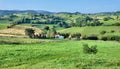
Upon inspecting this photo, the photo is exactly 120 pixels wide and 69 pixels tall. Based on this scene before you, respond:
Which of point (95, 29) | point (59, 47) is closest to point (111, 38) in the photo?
point (95, 29)

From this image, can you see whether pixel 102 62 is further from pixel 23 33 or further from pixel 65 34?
pixel 65 34

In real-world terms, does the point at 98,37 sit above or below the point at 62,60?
below

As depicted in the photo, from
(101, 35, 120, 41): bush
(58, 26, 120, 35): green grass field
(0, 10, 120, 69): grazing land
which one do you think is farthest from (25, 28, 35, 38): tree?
(58, 26, 120, 35): green grass field

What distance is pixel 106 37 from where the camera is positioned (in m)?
128

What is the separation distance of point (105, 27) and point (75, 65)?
406 ft

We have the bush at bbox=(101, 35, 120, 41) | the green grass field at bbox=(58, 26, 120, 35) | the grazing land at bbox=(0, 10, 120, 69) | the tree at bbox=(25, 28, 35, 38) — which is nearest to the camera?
the grazing land at bbox=(0, 10, 120, 69)

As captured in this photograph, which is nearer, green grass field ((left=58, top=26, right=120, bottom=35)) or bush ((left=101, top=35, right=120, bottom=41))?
bush ((left=101, top=35, right=120, bottom=41))

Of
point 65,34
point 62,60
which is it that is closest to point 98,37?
point 65,34

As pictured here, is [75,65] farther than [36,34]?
No

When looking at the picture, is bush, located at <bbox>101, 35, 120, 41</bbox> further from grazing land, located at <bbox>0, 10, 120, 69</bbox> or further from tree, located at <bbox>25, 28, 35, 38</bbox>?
tree, located at <bbox>25, 28, 35, 38</bbox>

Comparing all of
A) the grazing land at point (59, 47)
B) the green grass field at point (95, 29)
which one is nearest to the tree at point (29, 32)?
the grazing land at point (59, 47)

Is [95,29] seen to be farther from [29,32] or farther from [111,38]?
[29,32]

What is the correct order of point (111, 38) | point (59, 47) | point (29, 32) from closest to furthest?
point (59, 47) → point (29, 32) → point (111, 38)

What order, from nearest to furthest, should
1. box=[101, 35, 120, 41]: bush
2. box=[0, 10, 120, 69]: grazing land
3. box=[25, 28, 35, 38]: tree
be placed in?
1. box=[0, 10, 120, 69]: grazing land
2. box=[25, 28, 35, 38]: tree
3. box=[101, 35, 120, 41]: bush
